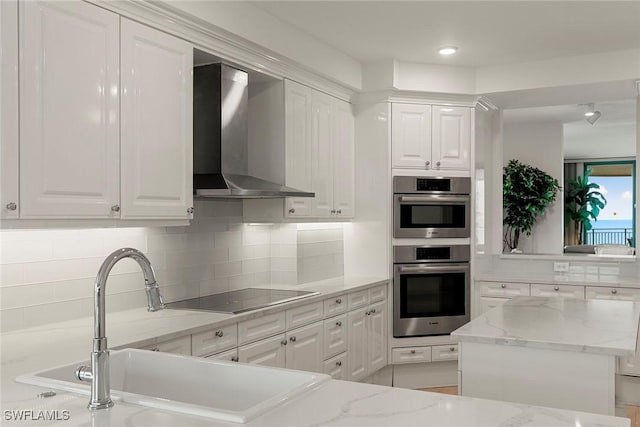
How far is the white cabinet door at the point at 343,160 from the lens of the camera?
4664 mm

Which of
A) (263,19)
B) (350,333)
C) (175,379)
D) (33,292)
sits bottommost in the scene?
(350,333)

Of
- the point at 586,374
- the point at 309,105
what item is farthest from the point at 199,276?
the point at 586,374

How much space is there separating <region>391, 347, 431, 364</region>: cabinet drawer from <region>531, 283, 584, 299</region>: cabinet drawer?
1015 mm

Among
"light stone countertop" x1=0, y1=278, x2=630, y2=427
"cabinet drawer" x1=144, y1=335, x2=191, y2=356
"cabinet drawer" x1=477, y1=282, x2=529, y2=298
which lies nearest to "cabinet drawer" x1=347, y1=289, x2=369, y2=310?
"cabinet drawer" x1=477, y1=282, x2=529, y2=298

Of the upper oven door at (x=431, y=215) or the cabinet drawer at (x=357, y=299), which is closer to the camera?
the cabinet drawer at (x=357, y=299)

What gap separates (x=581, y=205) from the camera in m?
11.2

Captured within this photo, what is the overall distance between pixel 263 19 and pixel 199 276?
5.33 ft

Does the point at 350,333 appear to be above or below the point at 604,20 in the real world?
below

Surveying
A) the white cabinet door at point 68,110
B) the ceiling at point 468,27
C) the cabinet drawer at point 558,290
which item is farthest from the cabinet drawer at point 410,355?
the white cabinet door at point 68,110

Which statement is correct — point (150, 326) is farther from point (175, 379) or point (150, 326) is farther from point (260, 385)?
point (260, 385)

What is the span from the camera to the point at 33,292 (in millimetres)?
2615

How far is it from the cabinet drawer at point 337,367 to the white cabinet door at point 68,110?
1.91 m

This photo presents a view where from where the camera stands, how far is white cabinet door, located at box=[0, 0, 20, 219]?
2145 millimetres

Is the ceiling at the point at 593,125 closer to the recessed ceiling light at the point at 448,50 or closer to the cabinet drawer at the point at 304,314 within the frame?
the recessed ceiling light at the point at 448,50
